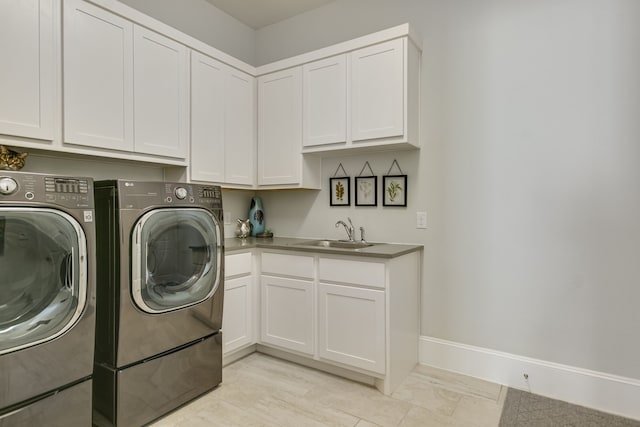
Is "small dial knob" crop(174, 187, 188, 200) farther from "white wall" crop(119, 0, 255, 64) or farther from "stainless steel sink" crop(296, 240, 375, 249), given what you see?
"white wall" crop(119, 0, 255, 64)

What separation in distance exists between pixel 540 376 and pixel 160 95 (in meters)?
3.03

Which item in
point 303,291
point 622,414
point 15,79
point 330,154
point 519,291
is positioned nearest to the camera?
point 15,79

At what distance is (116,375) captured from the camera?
186 centimetres

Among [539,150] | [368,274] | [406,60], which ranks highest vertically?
[406,60]

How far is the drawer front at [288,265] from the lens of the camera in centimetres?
262

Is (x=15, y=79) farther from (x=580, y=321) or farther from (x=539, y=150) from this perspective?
(x=580, y=321)

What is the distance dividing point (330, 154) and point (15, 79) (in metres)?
2.01

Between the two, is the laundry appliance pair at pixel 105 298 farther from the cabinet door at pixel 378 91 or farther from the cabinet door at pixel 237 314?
the cabinet door at pixel 378 91

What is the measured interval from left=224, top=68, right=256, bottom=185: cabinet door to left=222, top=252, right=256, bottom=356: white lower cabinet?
0.69m

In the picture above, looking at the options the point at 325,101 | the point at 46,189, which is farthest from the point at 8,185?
the point at 325,101

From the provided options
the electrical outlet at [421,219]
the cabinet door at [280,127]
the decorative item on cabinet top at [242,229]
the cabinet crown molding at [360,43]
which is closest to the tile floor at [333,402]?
the electrical outlet at [421,219]

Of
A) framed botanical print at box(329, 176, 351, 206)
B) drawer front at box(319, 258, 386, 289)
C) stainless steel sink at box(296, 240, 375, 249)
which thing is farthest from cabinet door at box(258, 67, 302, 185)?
drawer front at box(319, 258, 386, 289)

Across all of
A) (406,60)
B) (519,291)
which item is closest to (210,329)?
(519,291)

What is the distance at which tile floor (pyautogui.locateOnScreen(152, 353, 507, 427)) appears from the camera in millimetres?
2039
